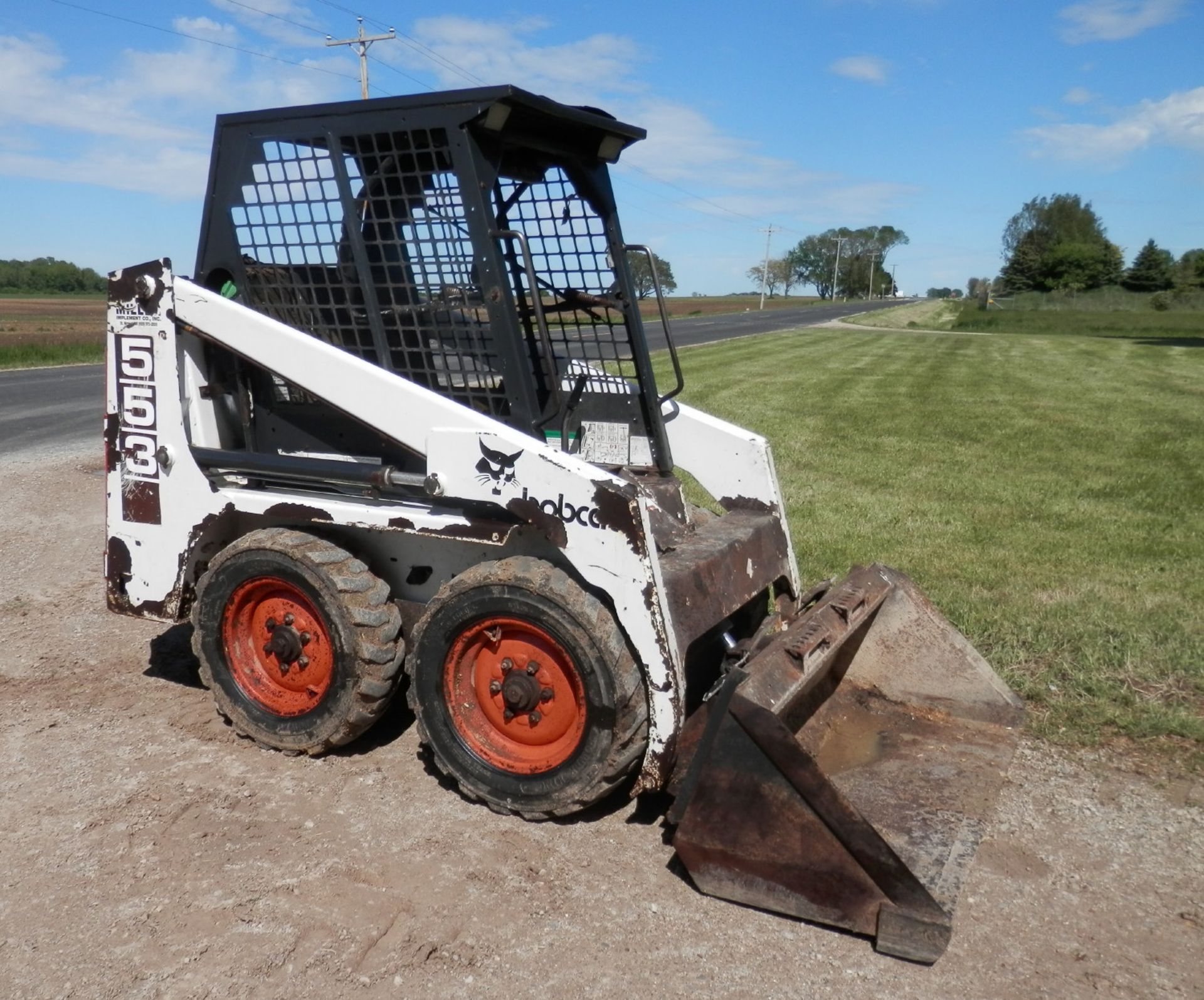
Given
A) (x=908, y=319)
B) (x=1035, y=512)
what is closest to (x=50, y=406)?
(x=1035, y=512)

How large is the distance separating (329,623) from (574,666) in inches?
40.9

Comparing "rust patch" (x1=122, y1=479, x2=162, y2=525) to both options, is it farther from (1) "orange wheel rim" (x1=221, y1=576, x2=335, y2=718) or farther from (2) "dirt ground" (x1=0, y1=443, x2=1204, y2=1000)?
(2) "dirt ground" (x1=0, y1=443, x2=1204, y2=1000)

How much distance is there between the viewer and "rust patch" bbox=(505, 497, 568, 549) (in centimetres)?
351

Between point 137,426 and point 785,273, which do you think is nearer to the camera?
point 137,426

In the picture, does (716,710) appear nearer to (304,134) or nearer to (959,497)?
(304,134)

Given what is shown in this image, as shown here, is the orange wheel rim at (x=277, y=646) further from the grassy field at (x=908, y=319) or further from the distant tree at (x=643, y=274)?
the grassy field at (x=908, y=319)

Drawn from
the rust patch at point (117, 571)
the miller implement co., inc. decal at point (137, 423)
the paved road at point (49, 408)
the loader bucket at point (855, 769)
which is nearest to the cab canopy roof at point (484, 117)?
the miller implement co., inc. decal at point (137, 423)

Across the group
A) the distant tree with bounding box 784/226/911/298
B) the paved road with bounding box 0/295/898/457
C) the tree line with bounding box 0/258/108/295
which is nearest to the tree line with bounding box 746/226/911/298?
the distant tree with bounding box 784/226/911/298

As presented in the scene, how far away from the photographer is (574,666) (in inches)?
139

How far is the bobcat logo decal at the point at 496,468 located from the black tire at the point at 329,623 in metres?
0.73

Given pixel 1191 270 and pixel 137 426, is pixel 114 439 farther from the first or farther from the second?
pixel 1191 270

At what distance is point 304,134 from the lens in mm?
4129

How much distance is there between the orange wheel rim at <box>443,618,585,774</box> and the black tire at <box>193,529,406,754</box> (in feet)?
1.22

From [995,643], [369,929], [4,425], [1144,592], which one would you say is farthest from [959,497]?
[4,425]
